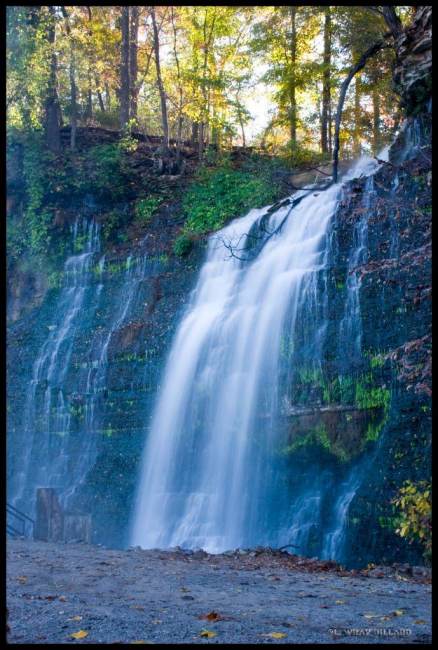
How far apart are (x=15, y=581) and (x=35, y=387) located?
12.4m

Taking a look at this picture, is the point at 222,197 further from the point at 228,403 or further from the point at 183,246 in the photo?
the point at 228,403

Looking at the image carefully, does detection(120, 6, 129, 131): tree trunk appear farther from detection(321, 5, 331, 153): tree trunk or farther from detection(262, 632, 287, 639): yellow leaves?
detection(262, 632, 287, 639): yellow leaves

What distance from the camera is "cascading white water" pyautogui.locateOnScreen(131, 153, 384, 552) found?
14.4 metres

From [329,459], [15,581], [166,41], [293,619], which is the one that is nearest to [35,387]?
[329,459]

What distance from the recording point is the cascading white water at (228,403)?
1435 centimetres

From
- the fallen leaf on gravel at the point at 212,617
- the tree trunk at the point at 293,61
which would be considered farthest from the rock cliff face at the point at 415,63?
the fallen leaf on gravel at the point at 212,617

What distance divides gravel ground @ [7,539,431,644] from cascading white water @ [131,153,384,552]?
85.0 inches

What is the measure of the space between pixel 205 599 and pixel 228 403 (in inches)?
308

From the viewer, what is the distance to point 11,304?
25375 millimetres

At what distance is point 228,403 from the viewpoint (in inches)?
621

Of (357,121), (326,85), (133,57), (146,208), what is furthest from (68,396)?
(133,57)

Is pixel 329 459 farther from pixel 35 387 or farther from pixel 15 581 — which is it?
pixel 35 387

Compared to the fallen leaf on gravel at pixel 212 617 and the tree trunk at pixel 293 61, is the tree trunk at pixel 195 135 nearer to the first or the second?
the tree trunk at pixel 293 61
